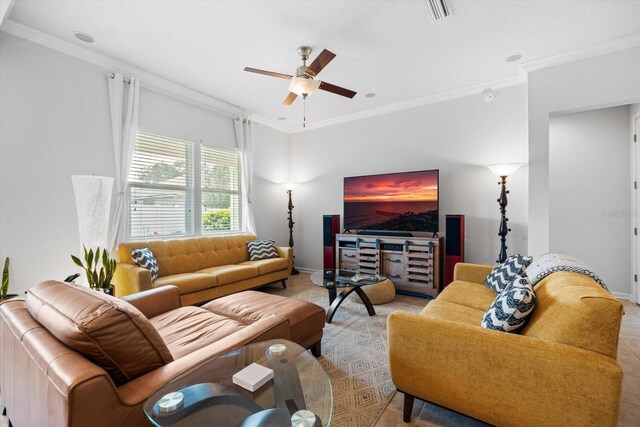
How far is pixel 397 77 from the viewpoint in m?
3.65

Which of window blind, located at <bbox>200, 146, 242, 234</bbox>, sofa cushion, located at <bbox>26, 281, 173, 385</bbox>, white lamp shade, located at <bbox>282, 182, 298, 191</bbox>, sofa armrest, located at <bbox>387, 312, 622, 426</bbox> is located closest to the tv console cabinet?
white lamp shade, located at <bbox>282, 182, 298, 191</bbox>

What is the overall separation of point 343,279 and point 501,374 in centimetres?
194

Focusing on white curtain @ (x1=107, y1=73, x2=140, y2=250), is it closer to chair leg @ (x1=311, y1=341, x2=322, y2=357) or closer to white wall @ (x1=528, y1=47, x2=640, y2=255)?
chair leg @ (x1=311, y1=341, x2=322, y2=357)

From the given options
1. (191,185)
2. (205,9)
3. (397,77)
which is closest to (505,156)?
(397,77)

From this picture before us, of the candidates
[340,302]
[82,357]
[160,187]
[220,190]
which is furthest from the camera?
[220,190]

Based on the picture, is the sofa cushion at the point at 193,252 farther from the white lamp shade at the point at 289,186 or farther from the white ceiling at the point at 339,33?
the white ceiling at the point at 339,33

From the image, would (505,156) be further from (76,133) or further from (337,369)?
(76,133)

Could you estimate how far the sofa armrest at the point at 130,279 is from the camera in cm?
290

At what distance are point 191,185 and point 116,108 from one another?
1310 millimetres

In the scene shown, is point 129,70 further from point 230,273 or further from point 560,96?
point 560,96

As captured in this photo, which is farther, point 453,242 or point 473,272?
point 453,242

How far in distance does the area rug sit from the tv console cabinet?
327mm

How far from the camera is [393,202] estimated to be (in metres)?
4.41

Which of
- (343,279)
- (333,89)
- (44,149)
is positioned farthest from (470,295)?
(44,149)
